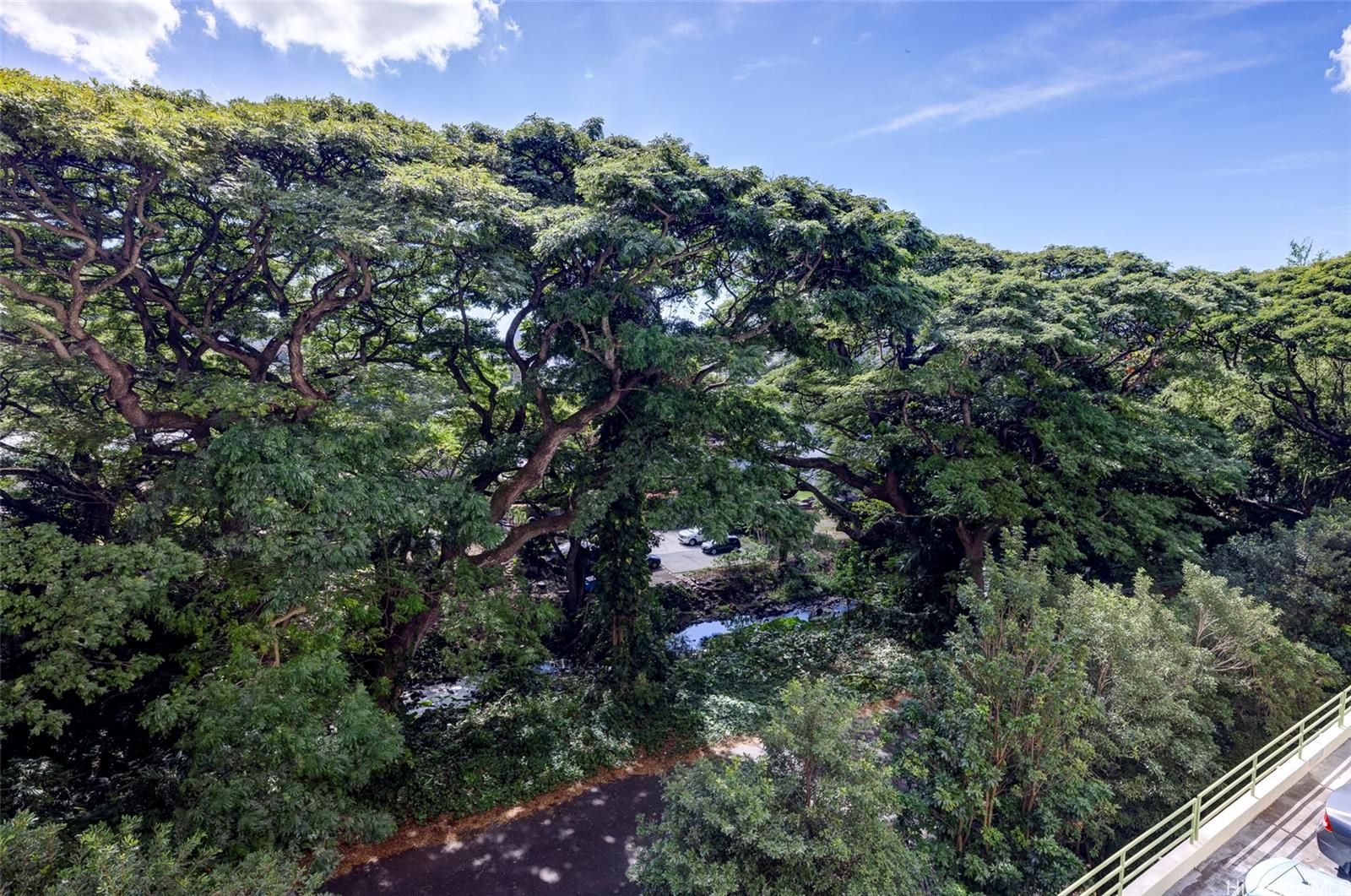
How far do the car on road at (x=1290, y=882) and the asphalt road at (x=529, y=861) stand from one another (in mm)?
5666

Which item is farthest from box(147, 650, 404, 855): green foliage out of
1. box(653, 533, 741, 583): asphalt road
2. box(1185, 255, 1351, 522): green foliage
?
box(1185, 255, 1351, 522): green foliage

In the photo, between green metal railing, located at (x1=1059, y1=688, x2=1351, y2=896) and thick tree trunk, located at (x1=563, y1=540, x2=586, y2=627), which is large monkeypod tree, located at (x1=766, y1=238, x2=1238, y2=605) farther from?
thick tree trunk, located at (x1=563, y1=540, x2=586, y2=627)

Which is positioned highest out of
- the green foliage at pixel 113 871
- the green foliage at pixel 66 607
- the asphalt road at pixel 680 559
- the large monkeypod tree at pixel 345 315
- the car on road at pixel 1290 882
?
the large monkeypod tree at pixel 345 315

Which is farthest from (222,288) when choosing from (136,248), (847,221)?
(847,221)

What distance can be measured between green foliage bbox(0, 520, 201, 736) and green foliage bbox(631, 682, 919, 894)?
5.24m

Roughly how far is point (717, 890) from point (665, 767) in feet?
17.0

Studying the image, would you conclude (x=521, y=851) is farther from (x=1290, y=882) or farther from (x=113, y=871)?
(x=1290, y=882)

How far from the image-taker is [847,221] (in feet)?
30.8

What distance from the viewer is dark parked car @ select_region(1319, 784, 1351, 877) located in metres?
5.27

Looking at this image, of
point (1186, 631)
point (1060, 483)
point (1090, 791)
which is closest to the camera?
point (1090, 791)

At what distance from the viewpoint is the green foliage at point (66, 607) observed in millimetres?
5410

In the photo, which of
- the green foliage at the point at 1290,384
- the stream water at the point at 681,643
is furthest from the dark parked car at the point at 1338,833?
the stream water at the point at 681,643

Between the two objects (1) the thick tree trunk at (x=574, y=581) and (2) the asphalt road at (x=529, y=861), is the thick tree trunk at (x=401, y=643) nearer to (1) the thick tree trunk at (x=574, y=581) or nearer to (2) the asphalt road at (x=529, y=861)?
(2) the asphalt road at (x=529, y=861)

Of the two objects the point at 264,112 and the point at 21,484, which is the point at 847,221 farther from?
the point at 21,484
